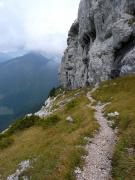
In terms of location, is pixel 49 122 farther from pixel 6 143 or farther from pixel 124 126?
pixel 124 126

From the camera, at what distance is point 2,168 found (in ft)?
103

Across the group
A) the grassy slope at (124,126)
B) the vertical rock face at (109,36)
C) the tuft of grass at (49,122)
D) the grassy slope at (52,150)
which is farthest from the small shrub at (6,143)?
the vertical rock face at (109,36)

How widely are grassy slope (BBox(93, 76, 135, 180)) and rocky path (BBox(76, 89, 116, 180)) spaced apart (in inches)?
29.0

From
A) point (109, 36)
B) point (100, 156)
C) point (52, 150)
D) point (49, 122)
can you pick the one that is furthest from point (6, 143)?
point (109, 36)

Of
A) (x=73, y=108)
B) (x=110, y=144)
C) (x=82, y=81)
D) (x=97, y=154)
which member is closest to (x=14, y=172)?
(x=97, y=154)

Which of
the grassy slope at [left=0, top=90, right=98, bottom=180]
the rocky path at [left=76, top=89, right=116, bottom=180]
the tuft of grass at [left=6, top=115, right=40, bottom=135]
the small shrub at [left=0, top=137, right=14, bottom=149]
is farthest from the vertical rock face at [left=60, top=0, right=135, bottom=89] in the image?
the rocky path at [left=76, top=89, right=116, bottom=180]

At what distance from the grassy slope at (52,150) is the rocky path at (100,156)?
88 centimetres

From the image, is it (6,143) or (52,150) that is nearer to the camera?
(52,150)

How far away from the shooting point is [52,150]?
3130 cm

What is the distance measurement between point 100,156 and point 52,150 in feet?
18.1

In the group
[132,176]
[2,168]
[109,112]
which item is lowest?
[132,176]

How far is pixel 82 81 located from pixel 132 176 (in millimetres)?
88503

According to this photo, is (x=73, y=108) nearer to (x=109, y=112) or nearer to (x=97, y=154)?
(x=109, y=112)

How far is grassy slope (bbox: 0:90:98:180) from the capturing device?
A: 26281 mm
